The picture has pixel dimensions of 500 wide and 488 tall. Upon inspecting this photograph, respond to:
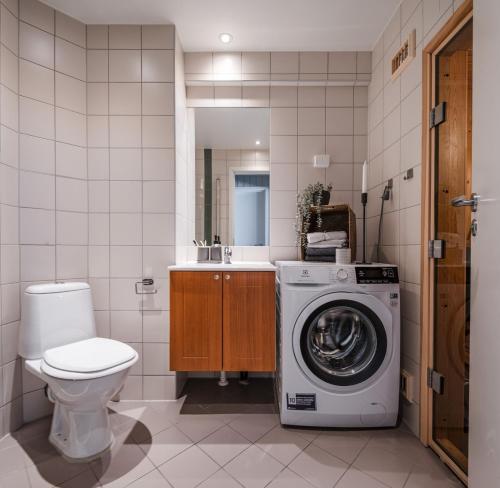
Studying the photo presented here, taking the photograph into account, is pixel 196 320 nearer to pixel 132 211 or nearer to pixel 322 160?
pixel 132 211

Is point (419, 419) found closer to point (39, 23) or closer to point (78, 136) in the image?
point (78, 136)

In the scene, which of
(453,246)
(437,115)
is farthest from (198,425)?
(437,115)

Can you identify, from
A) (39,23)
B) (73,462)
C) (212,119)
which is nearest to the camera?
(73,462)

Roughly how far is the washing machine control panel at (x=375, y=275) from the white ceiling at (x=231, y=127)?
1.21 meters

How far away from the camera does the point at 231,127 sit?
7.29 feet

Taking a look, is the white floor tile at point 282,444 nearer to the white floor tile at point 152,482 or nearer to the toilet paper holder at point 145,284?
the white floor tile at point 152,482

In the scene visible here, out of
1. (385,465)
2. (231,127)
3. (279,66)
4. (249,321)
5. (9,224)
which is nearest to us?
(385,465)

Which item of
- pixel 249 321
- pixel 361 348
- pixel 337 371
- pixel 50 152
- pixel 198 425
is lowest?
pixel 198 425

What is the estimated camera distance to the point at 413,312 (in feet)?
5.05

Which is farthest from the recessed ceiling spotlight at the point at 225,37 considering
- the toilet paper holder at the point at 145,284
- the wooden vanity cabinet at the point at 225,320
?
the toilet paper holder at the point at 145,284

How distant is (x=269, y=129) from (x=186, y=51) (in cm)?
81

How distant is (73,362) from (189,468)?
2.31 ft

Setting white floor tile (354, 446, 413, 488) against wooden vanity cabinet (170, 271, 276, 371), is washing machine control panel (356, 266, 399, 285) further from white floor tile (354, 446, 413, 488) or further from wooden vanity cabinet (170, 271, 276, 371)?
white floor tile (354, 446, 413, 488)

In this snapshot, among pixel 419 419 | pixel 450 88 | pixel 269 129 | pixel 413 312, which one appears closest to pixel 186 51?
pixel 269 129
